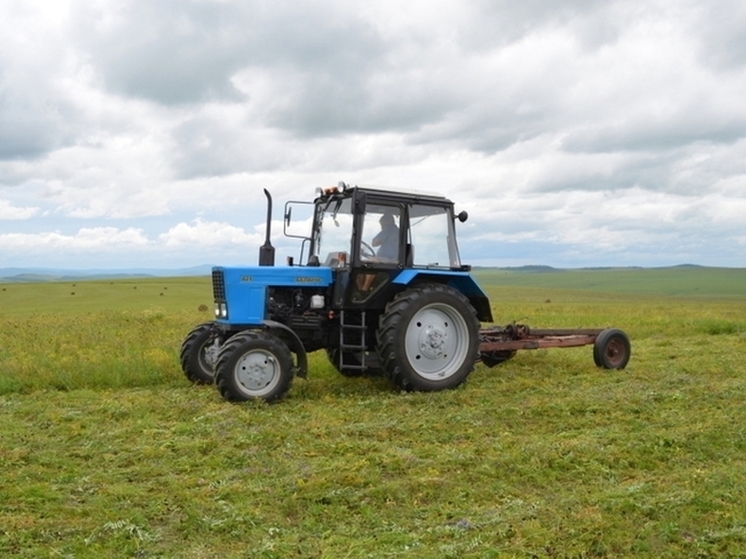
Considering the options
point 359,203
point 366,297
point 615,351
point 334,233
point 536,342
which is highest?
point 359,203

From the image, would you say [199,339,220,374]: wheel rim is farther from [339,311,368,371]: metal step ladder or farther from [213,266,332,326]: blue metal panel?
[339,311,368,371]: metal step ladder

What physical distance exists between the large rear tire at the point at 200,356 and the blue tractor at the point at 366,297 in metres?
0.01

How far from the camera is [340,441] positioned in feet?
21.4

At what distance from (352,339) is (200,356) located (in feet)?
6.35

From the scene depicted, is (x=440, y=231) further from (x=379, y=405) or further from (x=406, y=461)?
(x=406, y=461)

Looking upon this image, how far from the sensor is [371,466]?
5.75 m

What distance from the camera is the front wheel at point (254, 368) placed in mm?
8070

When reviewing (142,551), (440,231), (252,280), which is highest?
(440,231)

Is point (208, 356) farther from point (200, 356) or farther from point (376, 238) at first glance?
point (376, 238)

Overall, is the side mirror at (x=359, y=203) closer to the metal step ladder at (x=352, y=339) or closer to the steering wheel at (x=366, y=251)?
the steering wheel at (x=366, y=251)

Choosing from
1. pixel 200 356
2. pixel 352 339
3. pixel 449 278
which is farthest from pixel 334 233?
pixel 200 356

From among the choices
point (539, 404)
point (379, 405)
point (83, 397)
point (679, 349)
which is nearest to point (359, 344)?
point (379, 405)

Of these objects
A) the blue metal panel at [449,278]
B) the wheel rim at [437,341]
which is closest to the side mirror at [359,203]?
the blue metal panel at [449,278]

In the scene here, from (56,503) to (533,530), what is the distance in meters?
2.99
